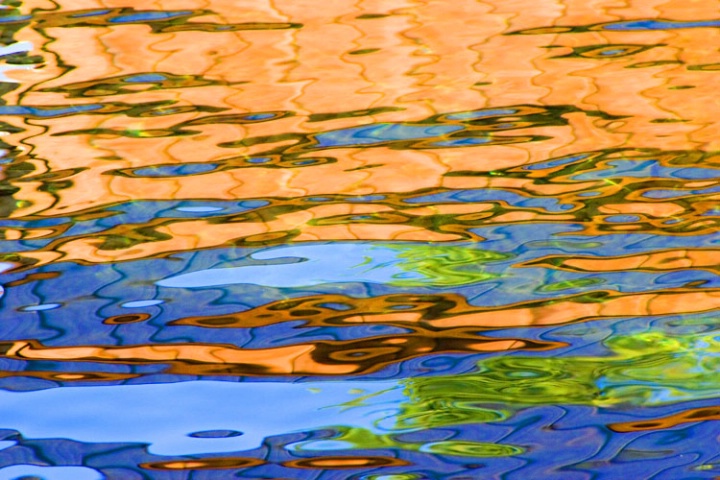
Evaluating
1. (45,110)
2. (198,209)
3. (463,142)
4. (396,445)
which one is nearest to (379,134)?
(463,142)

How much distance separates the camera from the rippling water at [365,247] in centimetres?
199

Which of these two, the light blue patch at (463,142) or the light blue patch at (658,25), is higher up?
the light blue patch at (658,25)

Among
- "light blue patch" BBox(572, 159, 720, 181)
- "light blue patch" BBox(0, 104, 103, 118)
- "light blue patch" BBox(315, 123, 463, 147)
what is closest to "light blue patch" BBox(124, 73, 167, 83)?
"light blue patch" BBox(0, 104, 103, 118)

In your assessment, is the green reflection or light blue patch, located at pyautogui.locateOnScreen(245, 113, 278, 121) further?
light blue patch, located at pyautogui.locateOnScreen(245, 113, 278, 121)

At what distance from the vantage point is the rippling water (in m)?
1.99

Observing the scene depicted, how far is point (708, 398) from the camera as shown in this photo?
202 cm

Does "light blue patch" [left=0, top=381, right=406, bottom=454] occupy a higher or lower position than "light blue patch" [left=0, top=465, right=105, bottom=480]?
higher

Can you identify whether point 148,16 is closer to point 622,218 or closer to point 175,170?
point 175,170

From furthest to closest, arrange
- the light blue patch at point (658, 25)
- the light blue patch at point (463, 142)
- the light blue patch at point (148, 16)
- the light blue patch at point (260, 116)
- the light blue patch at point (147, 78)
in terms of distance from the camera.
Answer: the light blue patch at point (148, 16) < the light blue patch at point (658, 25) < the light blue patch at point (147, 78) < the light blue patch at point (260, 116) < the light blue patch at point (463, 142)

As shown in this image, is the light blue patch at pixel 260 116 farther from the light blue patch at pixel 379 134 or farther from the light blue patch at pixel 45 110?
the light blue patch at pixel 45 110

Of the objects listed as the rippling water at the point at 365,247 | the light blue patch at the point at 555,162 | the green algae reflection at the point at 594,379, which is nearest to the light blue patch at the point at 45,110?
the rippling water at the point at 365,247

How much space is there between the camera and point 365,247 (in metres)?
2.76

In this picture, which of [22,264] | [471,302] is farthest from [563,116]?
[22,264]

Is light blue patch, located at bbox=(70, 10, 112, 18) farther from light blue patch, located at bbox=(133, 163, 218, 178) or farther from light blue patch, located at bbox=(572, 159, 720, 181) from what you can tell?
light blue patch, located at bbox=(572, 159, 720, 181)
